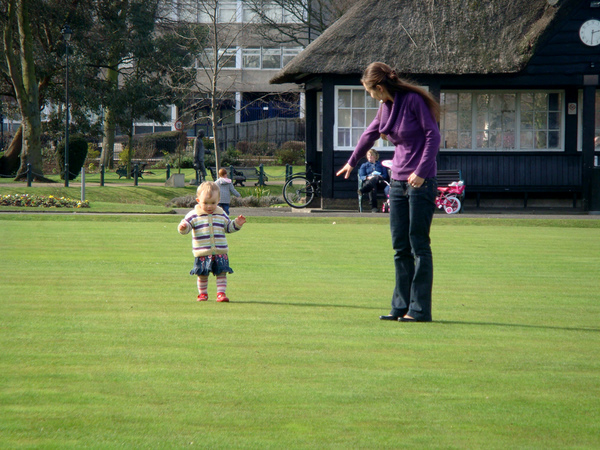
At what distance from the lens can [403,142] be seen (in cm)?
644

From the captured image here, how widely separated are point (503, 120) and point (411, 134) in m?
19.6

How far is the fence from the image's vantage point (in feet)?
192

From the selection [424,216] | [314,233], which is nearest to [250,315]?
[424,216]

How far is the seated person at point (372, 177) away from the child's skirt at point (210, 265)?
615 inches

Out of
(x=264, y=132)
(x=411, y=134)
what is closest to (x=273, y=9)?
(x=264, y=132)

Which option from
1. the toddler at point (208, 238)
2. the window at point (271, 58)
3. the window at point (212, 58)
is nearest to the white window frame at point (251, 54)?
the window at point (271, 58)

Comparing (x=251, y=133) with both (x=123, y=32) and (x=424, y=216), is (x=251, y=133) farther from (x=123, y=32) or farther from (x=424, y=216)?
(x=424, y=216)

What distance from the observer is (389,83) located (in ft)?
21.0

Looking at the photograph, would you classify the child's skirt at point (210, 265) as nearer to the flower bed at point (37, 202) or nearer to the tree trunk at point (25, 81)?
the flower bed at point (37, 202)

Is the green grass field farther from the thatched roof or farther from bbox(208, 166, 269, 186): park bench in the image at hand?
bbox(208, 166, 269, 186): park bench

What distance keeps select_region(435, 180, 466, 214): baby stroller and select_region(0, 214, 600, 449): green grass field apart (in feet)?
42.7

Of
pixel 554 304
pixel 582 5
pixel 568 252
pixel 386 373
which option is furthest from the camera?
pixel 582 5

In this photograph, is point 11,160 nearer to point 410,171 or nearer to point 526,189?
point 526,189

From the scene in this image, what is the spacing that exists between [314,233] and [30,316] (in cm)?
989
